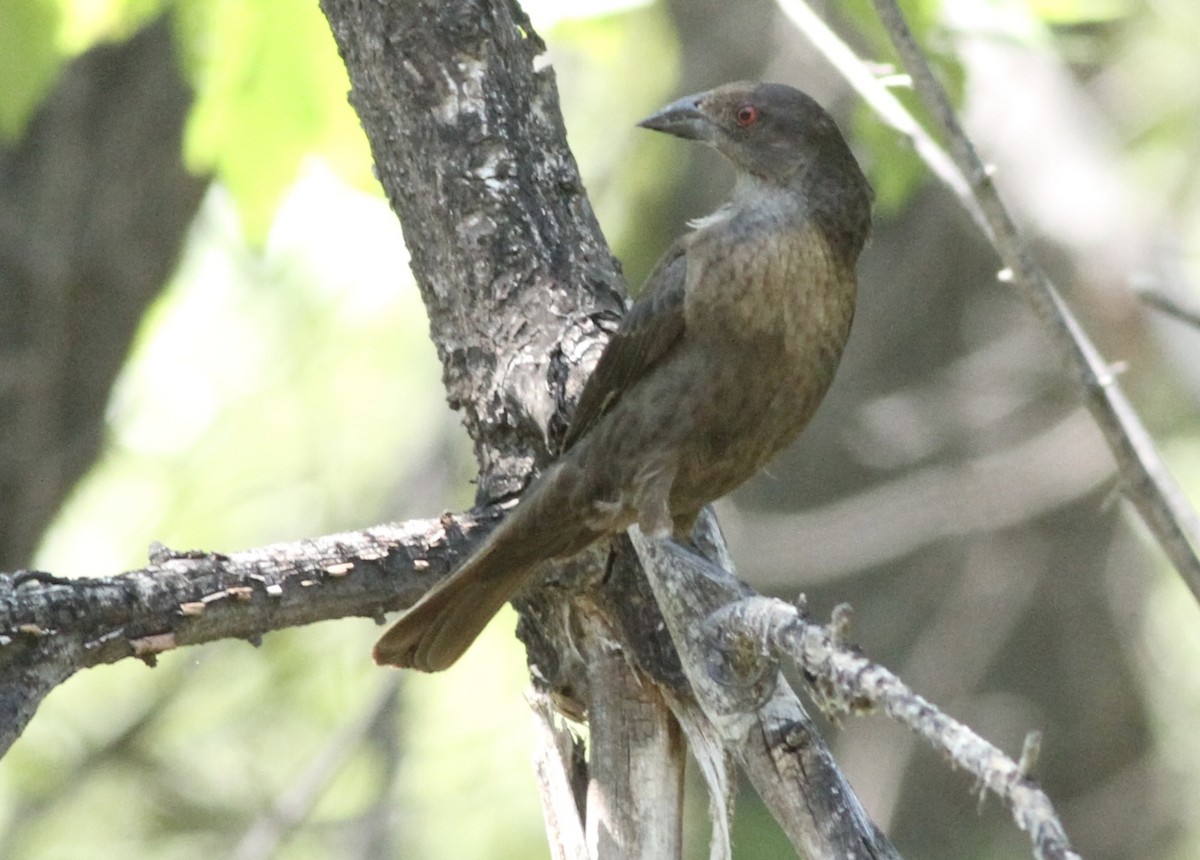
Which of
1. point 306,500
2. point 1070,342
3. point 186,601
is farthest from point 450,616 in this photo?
point 306,500

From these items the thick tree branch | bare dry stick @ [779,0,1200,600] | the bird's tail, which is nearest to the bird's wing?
the bird's tail

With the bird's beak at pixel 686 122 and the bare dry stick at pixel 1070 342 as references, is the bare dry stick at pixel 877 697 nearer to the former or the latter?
the bare dry stick at pixel 1070 342

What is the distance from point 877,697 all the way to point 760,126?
4.98ft

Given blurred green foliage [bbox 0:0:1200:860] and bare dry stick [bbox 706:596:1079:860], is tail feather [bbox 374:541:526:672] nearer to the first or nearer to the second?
bare dry stick [bbox 706:596:1079:860]

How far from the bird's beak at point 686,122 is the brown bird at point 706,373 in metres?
0.16

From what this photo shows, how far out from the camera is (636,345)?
277cm

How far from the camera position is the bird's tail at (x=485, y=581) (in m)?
2.66

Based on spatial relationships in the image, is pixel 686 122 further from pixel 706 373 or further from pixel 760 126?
pixel 706 373

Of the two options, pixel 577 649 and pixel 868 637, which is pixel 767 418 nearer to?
pixel 577 649

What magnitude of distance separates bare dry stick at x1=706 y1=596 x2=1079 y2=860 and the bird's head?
994 mm

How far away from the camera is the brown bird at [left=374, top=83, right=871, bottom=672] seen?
275 cm

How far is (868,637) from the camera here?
605 centimetres

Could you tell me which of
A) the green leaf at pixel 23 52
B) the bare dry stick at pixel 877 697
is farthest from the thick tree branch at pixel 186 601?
the green leaf at pixel 23 52

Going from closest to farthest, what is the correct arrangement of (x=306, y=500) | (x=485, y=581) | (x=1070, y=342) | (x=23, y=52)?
(x=1070, y=342), (x=485, y=581), (x=23, y=52), (x=306, y=500)
